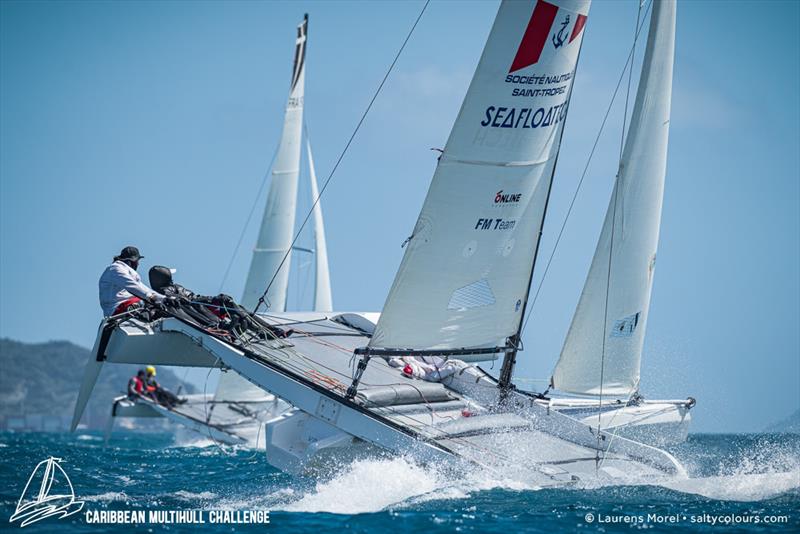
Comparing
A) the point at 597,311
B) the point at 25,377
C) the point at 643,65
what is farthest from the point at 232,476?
the point at 25,377

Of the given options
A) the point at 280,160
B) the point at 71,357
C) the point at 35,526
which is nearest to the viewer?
the point at 35,526

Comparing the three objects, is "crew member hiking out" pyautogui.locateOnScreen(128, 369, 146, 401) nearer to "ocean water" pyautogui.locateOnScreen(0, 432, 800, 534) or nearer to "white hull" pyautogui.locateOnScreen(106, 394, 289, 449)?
"white hull" pyautogui.locateOnScreen(106, 394, 289, 449)

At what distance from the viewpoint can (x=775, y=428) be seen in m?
10.7

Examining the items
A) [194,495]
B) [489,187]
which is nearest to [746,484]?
[489,187]

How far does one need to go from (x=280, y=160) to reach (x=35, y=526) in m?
15.6

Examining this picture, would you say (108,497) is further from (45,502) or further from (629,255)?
(629,255)

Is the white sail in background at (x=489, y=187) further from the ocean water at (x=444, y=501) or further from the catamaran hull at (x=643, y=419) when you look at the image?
the catamaran hull at (x=643, y=419)

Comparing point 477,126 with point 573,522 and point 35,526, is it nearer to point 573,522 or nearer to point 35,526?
point 573,522

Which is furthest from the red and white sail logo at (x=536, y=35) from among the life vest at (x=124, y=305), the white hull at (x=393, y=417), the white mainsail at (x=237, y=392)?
the white mainsail at (x=237, y=392)

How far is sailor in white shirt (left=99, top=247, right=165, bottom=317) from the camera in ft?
33.4

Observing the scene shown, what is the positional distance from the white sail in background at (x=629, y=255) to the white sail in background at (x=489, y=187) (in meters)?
1.71

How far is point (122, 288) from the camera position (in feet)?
33.8

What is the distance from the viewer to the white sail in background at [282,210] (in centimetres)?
2083

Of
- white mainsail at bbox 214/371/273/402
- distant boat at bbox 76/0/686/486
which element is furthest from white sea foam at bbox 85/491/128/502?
white mainsail at bbox 214/371/273/402
